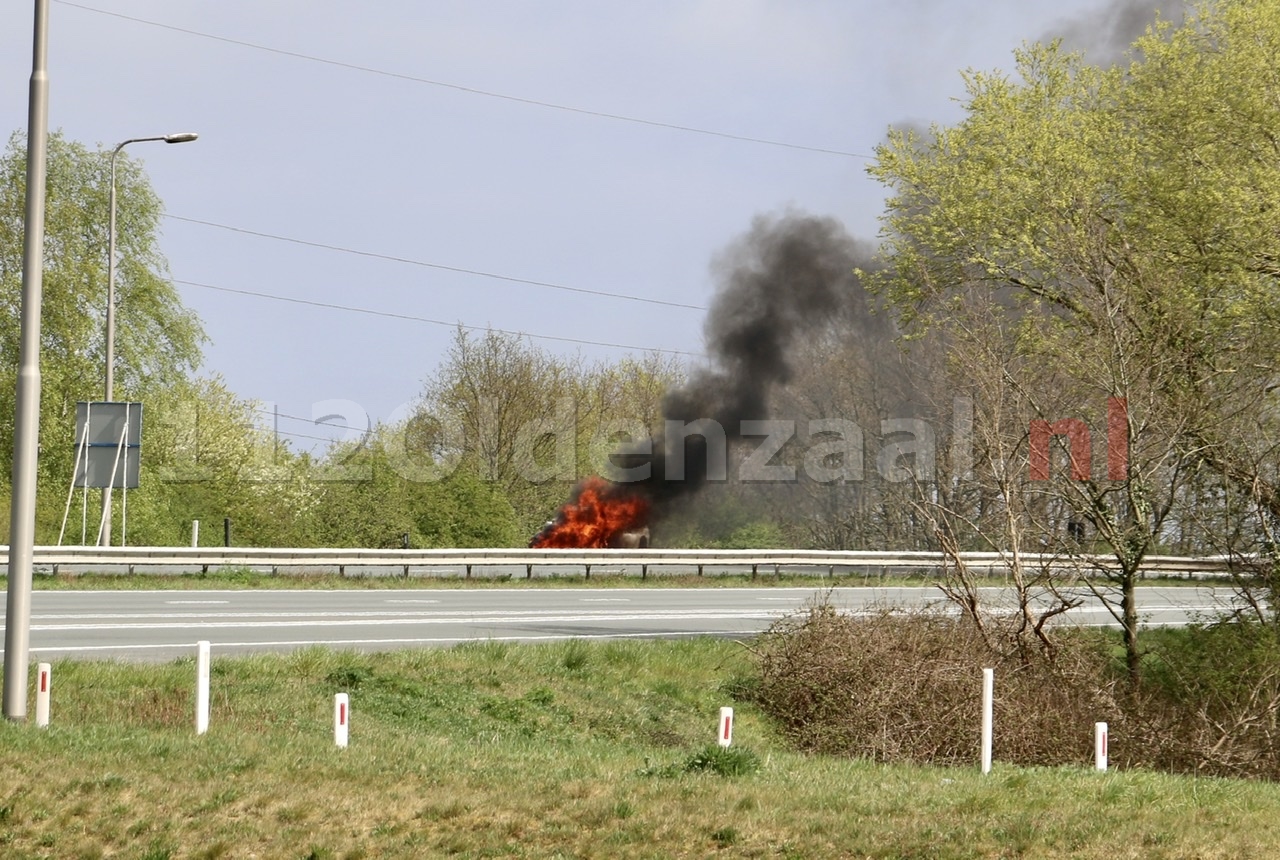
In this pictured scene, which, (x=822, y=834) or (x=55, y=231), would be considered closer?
(x=822, y=834)

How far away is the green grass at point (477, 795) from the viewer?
861cm

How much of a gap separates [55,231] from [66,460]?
24.6 ft

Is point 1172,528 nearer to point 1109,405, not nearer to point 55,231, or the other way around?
point 1109,405

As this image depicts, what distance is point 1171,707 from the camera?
58.4ft

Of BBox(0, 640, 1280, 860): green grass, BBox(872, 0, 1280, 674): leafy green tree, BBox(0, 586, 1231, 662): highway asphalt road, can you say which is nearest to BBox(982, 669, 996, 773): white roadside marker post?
BBox(0, 640, 1280, 860): green grass

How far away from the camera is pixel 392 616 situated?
22.9 meters

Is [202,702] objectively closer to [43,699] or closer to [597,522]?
[43,699]

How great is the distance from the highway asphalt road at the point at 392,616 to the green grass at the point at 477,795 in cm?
412

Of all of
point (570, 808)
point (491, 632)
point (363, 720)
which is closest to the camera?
point (570, 808)

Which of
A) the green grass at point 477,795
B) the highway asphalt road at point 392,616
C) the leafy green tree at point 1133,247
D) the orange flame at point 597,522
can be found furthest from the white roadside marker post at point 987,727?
Result: the orange flame at point 597,522

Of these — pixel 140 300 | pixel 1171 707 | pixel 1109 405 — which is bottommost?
pixel 1171 707

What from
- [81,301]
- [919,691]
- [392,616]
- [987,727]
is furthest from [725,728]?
[81,301]

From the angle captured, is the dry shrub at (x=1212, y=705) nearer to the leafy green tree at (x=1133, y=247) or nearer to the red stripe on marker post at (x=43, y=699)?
the leafy green tree at (x=1133, y=247)

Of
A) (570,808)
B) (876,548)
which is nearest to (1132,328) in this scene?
(570,808)
